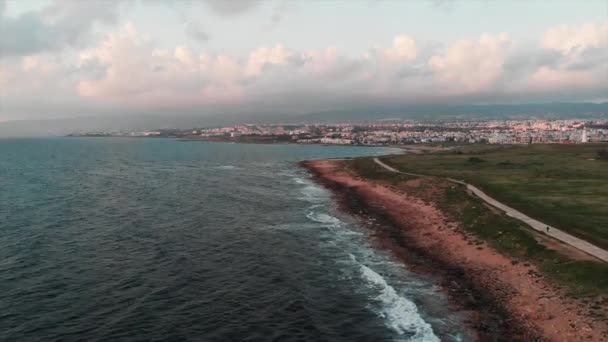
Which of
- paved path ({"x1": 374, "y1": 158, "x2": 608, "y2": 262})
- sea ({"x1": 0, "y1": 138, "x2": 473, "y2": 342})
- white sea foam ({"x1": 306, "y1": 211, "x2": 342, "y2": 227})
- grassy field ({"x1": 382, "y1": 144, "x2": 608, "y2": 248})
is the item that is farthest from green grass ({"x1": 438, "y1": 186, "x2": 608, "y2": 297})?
white sea foam ({"x1": 306, "y1": 211, "x2": 342, "y2": 227})

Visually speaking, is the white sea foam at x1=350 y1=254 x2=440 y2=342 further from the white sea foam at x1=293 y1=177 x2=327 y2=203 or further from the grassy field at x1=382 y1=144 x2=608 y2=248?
the white sea foam at x1=293 y1=177 x2=327 y2=203

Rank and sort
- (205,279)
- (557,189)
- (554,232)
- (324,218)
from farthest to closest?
(557,189) → (324,218) → (554,232) → (205,279)

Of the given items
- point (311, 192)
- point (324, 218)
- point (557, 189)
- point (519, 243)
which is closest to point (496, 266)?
point (519, 243)

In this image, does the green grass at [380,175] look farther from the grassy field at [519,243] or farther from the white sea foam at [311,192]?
the grassy field at [519,243]

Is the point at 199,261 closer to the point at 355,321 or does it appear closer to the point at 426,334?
the point at 355,321

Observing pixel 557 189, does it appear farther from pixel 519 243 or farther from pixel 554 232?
pixel 519 243

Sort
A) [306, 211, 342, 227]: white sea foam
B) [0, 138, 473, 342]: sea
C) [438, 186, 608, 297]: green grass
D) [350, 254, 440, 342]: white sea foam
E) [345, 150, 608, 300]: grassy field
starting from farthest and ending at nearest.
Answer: [306, 211, 342, 227]: white sea foam
[345, 150, 608, 300]: grassy field
[438, 186, 608, 297]: green grass
[0, 138, 473, 342]: sea
[350, 254, 440, 342]: white sea foam
